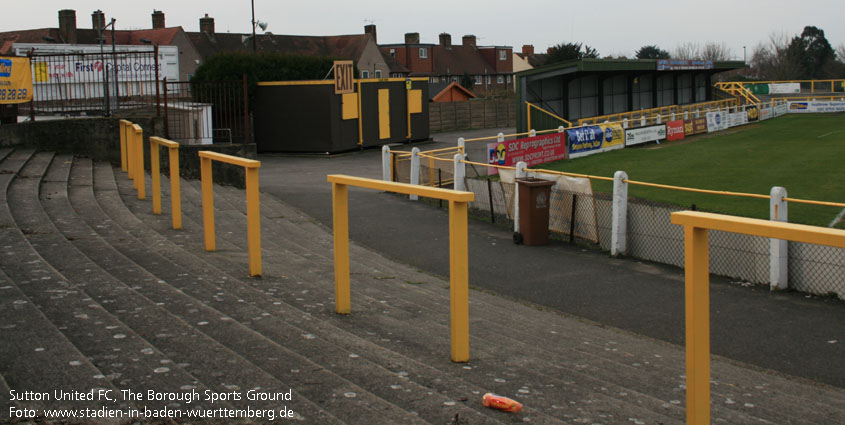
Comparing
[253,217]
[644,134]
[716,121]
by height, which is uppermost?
[716,121]

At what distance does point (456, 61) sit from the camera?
91938 millimetres

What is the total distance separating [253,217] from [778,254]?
7.33 meters

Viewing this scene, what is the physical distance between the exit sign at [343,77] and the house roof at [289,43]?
40328 millimetres

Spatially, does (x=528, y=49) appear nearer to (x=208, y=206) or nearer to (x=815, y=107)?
(x=815, y=107)

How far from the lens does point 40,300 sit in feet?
20.3

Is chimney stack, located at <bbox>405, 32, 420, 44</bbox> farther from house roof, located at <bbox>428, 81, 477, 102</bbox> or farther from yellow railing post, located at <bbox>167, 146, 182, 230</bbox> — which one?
yellow railing post, located at <bbox>167, 146, 182, 230</bbox>

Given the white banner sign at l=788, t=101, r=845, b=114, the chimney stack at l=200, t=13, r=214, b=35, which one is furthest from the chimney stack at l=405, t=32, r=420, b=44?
the white banner sign at l=788, t=101, r=845, b=114

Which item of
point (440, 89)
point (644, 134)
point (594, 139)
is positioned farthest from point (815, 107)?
point (594, 139)

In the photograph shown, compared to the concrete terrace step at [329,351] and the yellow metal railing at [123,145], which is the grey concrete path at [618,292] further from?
the concrete terrace step at [329,351]

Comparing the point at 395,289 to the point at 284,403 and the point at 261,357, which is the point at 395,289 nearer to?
the point at 261,357

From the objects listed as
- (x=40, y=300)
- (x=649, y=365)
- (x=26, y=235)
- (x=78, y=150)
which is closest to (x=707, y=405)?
(x=649, y=365)

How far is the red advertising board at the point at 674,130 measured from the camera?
3906 centimetres

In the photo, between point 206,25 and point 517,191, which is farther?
point 206,25

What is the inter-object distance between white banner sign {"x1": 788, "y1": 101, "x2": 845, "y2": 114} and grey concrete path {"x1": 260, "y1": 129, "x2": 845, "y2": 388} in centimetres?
4745
